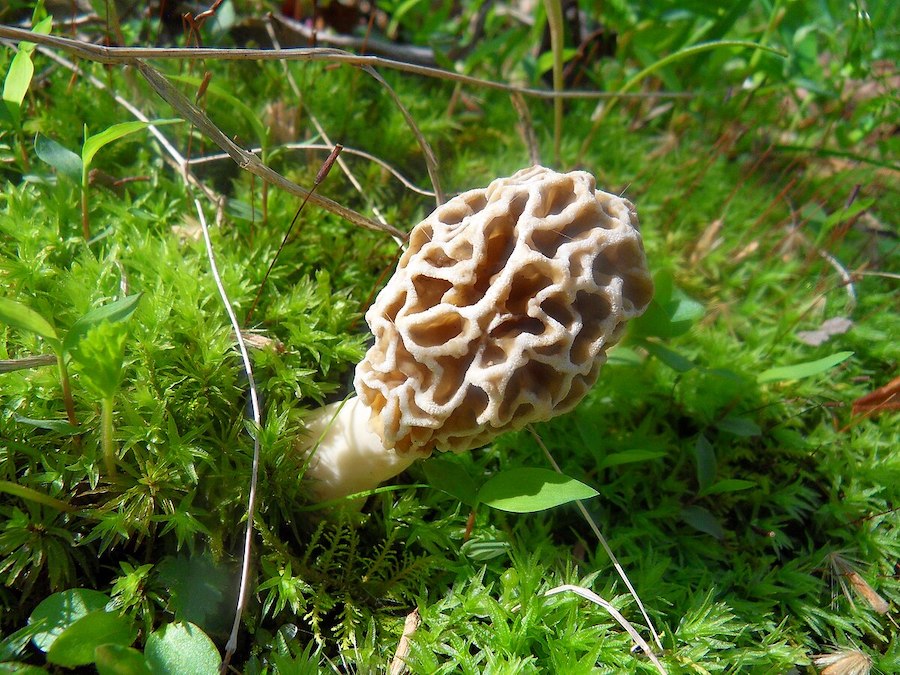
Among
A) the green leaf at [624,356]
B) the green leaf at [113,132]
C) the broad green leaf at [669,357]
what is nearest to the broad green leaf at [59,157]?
the green leaf at [113,132]

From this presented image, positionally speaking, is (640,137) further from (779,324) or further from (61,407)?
(61,407)

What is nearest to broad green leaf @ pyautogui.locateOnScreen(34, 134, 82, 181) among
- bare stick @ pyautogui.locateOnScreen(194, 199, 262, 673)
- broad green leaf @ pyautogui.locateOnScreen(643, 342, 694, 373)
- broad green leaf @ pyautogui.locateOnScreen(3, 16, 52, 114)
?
broad green leaf @ pyautogui.locateOnScreen(3, 16, 52, 114)

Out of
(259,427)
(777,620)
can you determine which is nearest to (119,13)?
(259,427)

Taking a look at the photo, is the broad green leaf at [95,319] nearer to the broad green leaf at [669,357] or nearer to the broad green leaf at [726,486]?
the broad green leaf at [669,357]

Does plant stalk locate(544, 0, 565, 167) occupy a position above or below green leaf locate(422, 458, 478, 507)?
above

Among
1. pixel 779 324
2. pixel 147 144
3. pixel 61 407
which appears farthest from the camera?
pixel 779 324

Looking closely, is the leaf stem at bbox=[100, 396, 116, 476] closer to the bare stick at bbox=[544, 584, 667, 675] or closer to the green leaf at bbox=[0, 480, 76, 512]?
the green leaf at bbox=[0, 480, 76, 512]

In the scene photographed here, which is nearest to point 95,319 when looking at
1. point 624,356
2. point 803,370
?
point 624,356
